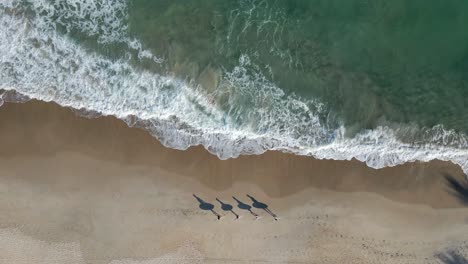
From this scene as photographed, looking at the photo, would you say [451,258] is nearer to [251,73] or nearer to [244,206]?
[244,206]

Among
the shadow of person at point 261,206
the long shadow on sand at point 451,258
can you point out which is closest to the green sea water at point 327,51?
the shadow of person at point 261,206

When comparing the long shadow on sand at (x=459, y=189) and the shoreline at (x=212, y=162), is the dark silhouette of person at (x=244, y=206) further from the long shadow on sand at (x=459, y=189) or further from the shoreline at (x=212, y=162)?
the long shadow on sand at (x=459, y=189)

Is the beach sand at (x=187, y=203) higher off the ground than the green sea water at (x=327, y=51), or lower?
lower

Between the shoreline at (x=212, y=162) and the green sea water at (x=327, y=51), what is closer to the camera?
the shoreline at (x=212, y=162)

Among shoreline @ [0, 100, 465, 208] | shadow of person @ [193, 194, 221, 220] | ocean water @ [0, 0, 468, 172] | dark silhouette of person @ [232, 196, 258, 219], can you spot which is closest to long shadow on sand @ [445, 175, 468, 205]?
shoreline @ [0, 100, 465, 208]

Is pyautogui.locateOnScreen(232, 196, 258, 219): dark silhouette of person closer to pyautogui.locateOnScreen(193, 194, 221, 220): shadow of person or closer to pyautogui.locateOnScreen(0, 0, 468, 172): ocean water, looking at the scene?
pyautogui.locateOnScreen(193, 194, 221, 220): shadow of person

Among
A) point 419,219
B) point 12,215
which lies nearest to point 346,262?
point 419,219

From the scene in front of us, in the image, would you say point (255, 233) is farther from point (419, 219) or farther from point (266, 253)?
point (419, 219)
